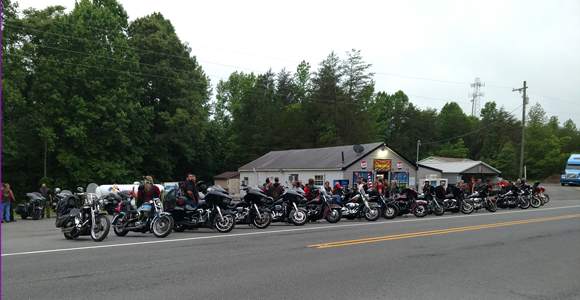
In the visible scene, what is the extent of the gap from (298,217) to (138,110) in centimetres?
3107

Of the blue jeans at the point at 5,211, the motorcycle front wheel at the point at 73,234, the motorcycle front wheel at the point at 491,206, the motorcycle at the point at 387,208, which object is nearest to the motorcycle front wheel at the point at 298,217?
the motorcycle at the point at 387,208

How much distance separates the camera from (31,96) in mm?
37375

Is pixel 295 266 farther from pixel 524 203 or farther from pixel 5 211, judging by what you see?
pixel 524 203

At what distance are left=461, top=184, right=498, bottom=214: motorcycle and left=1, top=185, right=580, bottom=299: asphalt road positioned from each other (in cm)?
895

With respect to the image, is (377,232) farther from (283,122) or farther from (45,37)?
(283,122)

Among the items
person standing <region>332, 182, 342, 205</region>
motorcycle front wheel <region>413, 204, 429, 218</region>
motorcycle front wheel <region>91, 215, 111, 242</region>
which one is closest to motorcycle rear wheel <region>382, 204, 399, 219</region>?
motorcycle front wheel <region>413, 204, 429, 218</region>

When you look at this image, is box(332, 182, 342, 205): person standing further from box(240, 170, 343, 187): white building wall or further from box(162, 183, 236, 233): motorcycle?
box(240, 170, 343, 187): white building wall

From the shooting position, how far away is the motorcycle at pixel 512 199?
25078 mm

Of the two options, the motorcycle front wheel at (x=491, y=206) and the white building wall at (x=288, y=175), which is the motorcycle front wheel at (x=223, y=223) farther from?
the white building wall at (x=288, y=175)

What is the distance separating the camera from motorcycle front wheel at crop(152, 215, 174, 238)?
12.1 meters

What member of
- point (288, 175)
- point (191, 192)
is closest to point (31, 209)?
point (191, 192)

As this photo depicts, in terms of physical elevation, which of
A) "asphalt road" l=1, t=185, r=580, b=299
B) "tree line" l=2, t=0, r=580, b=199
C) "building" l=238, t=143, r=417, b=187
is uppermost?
"tree line" l=2, t=0, r=580, b=199

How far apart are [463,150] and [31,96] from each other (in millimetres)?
68304

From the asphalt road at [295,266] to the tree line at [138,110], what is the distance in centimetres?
2612
